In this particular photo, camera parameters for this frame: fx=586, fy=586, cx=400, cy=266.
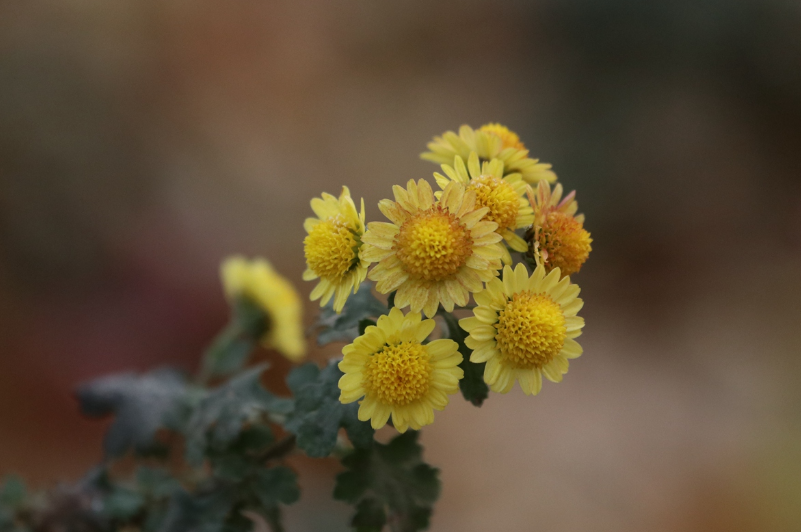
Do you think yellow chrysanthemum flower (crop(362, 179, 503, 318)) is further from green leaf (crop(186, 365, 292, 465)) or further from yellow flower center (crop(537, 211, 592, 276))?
green leaf (crop(186, 365, 292, 465))

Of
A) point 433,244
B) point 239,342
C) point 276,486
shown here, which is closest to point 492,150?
point 433,244

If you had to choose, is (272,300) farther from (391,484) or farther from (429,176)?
(429,176)

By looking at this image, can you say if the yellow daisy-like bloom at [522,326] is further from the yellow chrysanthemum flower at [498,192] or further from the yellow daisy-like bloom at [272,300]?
the yellow daisy-like bloom at [272,300]


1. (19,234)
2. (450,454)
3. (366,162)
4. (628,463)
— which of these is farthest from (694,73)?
(19,234)

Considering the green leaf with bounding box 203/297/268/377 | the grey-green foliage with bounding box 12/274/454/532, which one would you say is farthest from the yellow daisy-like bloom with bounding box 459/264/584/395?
the green leaf with bounding box 203/297/268/377

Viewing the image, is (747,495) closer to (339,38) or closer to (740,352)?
(740,352)

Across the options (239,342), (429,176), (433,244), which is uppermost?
(429,176)

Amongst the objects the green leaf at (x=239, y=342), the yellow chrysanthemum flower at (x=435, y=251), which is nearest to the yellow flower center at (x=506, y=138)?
the yellow chrysanthemum flower at (x=435, y=251)
